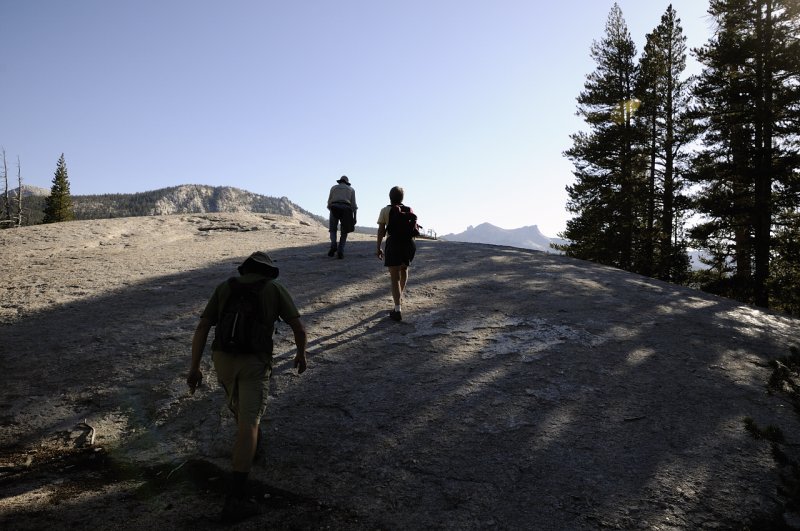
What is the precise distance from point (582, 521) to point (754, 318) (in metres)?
7.27

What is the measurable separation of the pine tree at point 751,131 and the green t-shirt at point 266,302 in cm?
1780

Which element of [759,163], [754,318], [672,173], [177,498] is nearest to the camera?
[177,498]

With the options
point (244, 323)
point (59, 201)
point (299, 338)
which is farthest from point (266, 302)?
point (59, 201)

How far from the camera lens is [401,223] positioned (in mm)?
7078

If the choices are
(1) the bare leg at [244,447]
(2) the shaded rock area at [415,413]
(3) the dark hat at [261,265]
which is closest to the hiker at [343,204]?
(2) the shaded rock area at [415,413]

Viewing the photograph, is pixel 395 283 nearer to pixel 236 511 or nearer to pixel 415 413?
pixel 415 413

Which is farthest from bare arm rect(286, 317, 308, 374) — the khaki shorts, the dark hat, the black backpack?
the dark hat

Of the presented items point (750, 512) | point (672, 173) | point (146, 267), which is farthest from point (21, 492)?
point (672, 173)

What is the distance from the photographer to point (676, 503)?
3398 mm

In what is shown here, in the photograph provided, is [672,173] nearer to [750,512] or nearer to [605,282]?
[605,282]

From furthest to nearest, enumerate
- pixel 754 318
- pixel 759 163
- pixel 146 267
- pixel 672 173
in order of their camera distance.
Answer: pixel 672 173 → pixel 759 163 → pixel 146 267 → pixel 754 318

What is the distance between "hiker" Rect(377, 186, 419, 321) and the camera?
7.09 m

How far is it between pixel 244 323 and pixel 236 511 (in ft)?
4.43

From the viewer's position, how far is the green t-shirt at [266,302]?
3598 millimetres
